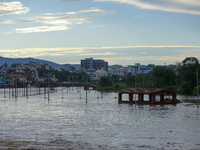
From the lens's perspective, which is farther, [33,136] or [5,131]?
[5,131]

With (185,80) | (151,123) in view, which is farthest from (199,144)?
(185,80)

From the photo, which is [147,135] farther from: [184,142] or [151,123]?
[151,123]

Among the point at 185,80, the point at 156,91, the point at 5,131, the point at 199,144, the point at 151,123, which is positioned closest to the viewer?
the point at 199,144

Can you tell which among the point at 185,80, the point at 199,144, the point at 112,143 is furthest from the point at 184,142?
the point at 185,80

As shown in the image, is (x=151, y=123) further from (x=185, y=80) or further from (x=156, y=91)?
(x=185, y=80)

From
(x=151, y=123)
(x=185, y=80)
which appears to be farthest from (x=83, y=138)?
(x=185, y=80)

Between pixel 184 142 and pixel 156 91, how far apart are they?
5262cm

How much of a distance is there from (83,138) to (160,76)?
113 m

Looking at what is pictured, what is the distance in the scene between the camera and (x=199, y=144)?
28547mm

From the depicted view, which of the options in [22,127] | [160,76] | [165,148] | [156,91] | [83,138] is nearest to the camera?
[165,148]

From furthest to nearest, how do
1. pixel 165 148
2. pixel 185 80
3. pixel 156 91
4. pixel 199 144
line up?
pixel 185 80 → pixel 156 91 → pixel 199 144 → pixel 165 148

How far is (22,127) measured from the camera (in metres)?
38.6

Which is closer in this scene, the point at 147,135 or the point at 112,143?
the point at 112,143

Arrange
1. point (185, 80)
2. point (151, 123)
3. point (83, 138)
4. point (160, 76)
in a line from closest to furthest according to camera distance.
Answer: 1. point (83, 138)
2. point (151, 123)
3. point (185, 80)
4. point (160, 76)
